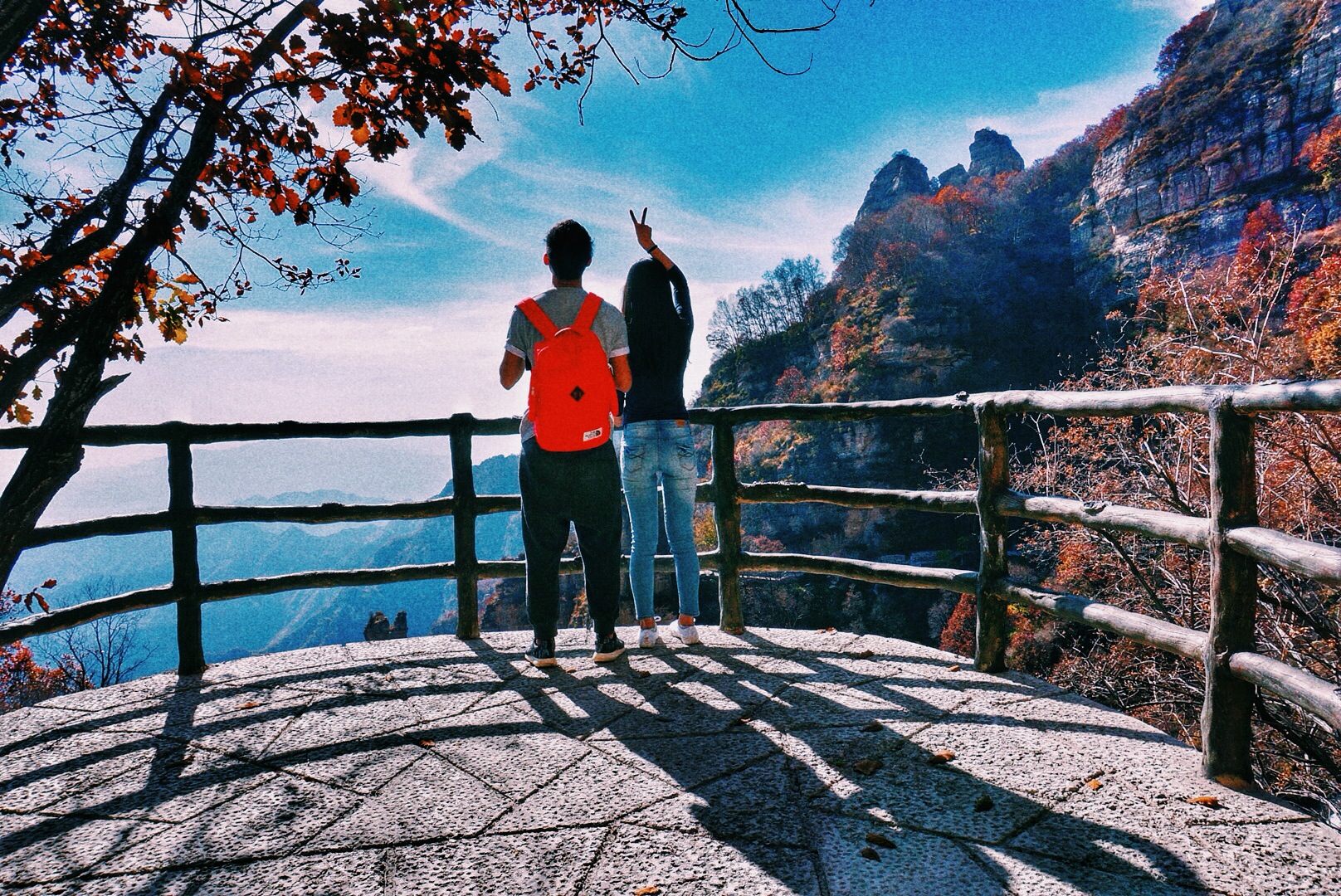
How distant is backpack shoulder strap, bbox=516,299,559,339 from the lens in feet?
10.4

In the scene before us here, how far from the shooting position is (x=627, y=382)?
3.38 meters

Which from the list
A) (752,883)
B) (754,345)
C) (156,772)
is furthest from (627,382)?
(754,345)

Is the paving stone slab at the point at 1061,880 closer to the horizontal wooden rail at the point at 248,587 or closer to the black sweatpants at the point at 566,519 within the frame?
the black sweatpants at the point at 566,519

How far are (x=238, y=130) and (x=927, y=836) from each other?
134 inches

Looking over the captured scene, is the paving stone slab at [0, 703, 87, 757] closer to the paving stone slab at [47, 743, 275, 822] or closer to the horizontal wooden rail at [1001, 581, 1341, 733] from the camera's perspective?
the paving stone slab at [47, 743, 275, 822]

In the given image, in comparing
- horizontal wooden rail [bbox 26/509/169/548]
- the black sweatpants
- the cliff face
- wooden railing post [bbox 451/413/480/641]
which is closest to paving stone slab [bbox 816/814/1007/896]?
the black sweatpants

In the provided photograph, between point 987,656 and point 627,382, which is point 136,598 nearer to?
point 627,382

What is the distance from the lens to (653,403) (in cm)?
356

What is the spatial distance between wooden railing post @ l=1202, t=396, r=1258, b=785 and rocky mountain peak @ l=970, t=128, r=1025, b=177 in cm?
8913

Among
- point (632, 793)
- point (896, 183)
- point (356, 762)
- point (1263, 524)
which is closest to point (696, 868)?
point (632, 793)

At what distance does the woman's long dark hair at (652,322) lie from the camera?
→ 3547 mm

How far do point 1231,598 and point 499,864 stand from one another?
95.4 inches

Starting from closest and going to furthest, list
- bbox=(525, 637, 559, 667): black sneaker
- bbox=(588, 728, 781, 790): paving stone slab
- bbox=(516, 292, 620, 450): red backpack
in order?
bbox=(588, 728, 781, 790): paving stone slab, bbox=(516, 292, 620, 450): red backpack, bbox=(525, 637, 559, 667): black sneaker

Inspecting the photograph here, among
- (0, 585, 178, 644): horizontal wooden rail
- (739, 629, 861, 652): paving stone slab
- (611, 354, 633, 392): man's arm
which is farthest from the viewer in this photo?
(739, 629, 861, 652): paving stone slab
